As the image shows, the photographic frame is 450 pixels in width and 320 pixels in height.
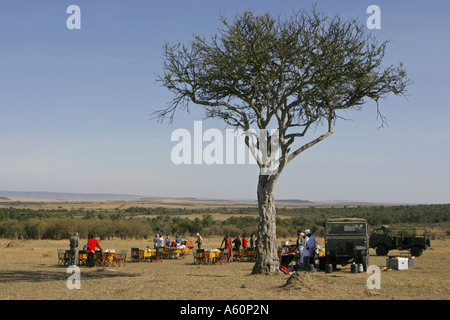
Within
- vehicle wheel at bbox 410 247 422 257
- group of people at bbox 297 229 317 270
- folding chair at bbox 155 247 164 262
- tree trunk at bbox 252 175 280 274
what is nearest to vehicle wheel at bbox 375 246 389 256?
vehicle wheel at bbox 410 247 422 257

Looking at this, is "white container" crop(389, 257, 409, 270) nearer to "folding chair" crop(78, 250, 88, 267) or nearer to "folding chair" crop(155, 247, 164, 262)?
"folding chair" crop(155, 247, 164, 262)

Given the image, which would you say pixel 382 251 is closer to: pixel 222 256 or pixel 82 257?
pixel 222 256

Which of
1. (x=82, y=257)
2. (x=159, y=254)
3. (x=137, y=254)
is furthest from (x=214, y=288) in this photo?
(x=159, y=254)

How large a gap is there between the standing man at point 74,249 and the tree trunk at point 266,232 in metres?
8.37

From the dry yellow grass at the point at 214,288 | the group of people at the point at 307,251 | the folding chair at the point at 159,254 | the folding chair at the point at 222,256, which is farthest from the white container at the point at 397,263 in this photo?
the folding chair at the point at 159,254

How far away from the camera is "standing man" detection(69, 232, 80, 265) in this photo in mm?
23953

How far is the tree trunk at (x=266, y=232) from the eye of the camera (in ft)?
65.9

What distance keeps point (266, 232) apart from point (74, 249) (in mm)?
9078

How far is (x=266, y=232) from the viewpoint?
20219 mm

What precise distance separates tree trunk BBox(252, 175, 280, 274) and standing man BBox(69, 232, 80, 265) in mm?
8369

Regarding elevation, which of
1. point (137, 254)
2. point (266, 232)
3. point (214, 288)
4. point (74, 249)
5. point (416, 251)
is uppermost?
point (266, 232)

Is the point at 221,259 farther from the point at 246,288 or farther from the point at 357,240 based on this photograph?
the point at 246,288

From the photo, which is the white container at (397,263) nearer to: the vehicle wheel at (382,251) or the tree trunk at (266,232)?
the tree trunk at (266,232)
